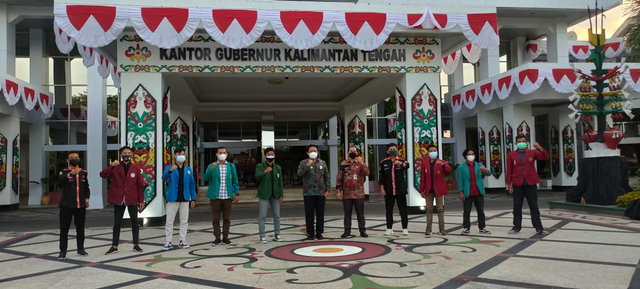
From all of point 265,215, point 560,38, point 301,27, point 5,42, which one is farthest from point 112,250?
point 560,38

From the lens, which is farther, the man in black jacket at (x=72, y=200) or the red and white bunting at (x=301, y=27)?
the red and white bunting at (x=301, y=27)

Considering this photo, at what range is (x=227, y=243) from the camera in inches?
276

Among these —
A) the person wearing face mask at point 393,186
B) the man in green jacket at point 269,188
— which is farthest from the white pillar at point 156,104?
the person wearing face mask at point 393,186

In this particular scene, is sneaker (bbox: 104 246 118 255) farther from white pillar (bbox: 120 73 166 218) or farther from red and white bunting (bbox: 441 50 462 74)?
red and white bunting (bbox: 441 50 462 74)

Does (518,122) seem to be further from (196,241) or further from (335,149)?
(196,241)

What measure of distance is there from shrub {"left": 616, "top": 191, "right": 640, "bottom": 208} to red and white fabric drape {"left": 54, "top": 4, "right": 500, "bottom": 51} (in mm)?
4379

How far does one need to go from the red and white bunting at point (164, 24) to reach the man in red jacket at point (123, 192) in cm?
280

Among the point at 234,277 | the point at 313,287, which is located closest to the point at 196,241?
the point at 234,277

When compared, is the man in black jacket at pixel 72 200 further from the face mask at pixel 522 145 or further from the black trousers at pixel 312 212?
the face mask at pixel 522 145

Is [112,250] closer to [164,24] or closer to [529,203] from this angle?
[164,24]

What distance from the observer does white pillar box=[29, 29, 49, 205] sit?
17812 mm

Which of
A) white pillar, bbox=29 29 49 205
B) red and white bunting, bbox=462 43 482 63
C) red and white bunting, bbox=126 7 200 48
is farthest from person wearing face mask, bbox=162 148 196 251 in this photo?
white pillar, bbox=29 29 49 205

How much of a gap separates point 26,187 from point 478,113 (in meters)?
18.9

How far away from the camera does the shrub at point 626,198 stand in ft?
31.9
